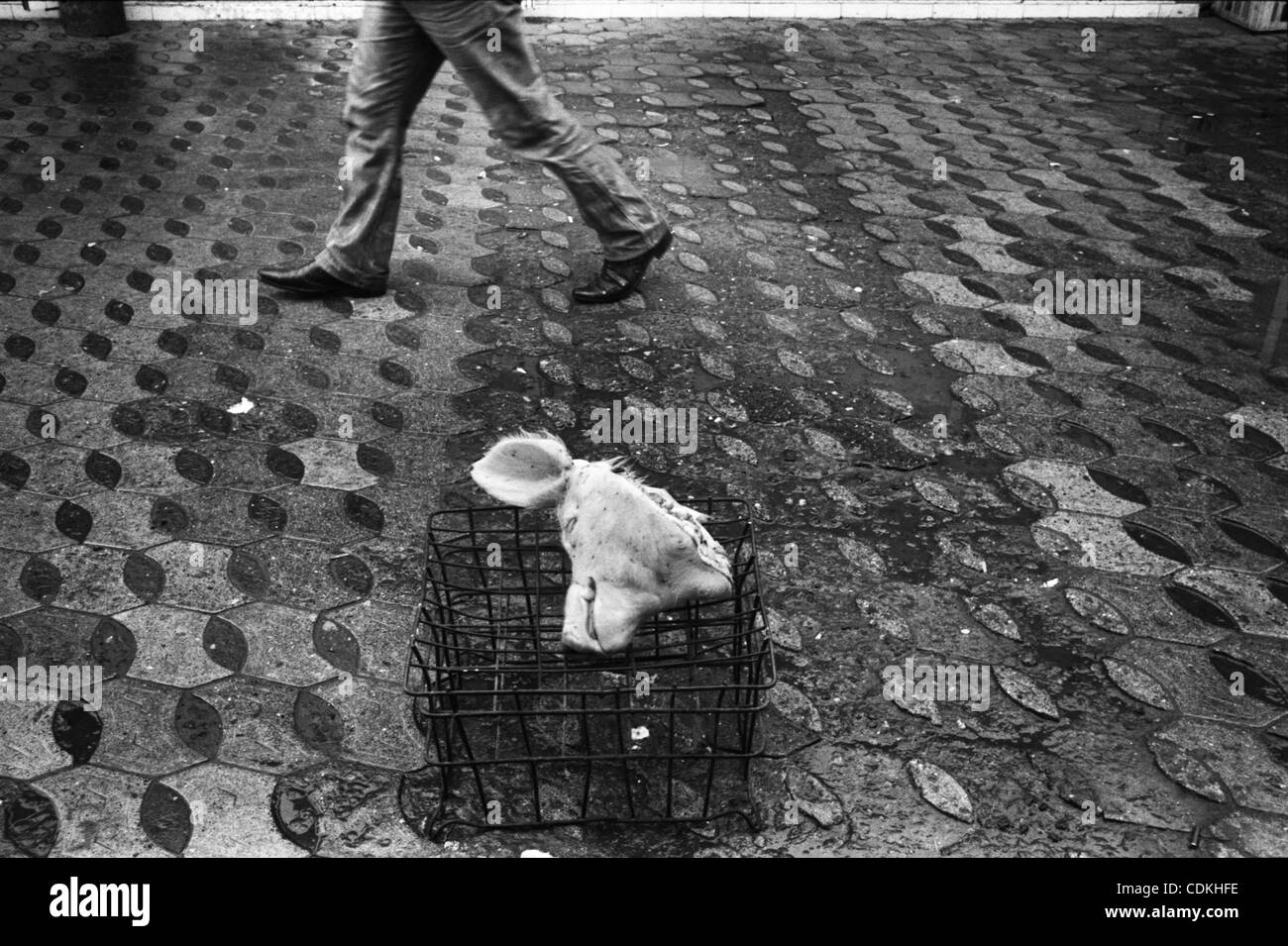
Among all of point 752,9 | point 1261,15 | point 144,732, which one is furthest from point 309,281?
point 1261,15

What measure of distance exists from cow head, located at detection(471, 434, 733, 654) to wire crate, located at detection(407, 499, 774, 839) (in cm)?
8

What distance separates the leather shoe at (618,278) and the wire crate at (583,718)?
191cm

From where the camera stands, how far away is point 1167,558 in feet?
11.2

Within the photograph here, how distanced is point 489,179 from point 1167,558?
379 cm

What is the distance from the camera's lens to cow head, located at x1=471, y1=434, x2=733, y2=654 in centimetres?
246

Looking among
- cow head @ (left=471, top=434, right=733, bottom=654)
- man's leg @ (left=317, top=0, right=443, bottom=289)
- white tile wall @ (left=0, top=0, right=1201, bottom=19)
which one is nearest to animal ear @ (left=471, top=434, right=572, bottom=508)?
cow head @ (left=471, top=434, right=733, bottom=654)

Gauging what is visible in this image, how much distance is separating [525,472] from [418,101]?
2402 mm

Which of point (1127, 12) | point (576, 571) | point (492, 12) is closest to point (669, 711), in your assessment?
point (576, 571)

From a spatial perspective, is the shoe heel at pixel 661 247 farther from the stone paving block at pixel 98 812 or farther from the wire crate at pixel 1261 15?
the wire crate at pixel 1261 15

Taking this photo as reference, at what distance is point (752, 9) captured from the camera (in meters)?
8.69

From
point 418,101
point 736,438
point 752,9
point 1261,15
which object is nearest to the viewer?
point 736,438

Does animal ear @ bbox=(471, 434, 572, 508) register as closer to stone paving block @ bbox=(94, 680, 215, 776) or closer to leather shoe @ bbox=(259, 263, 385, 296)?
stone paving block @ bbox=(94, 680, 215, 776)

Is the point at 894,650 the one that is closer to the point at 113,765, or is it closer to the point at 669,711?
the point at 669,711

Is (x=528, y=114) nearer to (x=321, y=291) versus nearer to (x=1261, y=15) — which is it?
(x=321, y=291)
